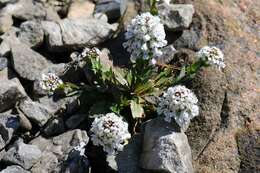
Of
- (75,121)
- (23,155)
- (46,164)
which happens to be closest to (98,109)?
(75,121)

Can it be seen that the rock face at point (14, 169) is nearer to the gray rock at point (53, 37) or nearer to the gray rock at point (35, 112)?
the gray rock at point (35, 112)

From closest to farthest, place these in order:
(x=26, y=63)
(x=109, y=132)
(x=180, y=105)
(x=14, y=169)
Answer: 1. (x=109, y=132)
2. (x=180, y=105)
3. (x=14, y=169)
4. (x=26, y=63)

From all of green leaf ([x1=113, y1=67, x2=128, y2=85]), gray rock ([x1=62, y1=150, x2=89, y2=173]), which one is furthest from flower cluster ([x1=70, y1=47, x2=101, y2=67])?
gray rock ([x1=62, y1=150, x2=89, y2=173])

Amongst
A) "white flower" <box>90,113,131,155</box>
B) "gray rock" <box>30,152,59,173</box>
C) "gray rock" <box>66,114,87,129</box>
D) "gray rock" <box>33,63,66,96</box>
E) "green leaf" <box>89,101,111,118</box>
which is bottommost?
"gray rock" <box>30,152,59,173</box>

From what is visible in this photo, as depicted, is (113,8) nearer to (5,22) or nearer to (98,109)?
(5,22)

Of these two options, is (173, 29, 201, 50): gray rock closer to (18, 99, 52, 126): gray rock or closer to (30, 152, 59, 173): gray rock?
(18, 99, 52, 126): gray rock

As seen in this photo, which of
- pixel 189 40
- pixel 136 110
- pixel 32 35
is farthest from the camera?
pixel 32 35
